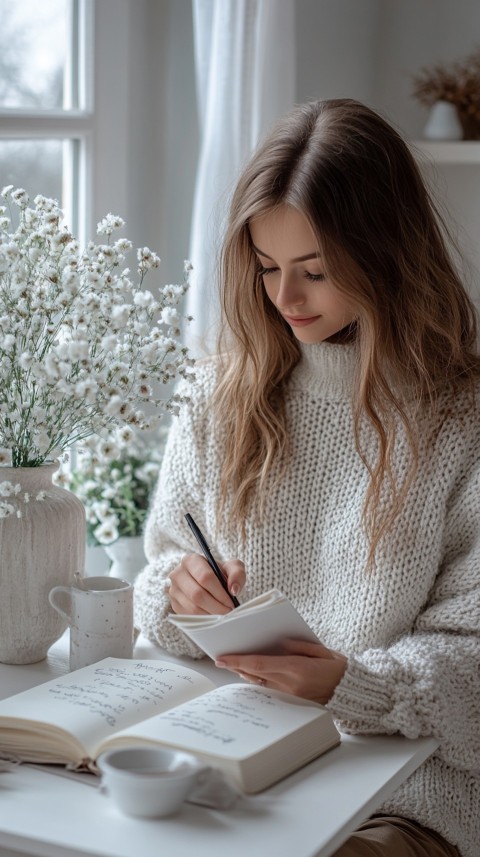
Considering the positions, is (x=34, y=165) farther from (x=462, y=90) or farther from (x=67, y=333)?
(x=462, y=90)

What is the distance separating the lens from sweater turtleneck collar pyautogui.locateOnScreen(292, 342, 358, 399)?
4.78 feet

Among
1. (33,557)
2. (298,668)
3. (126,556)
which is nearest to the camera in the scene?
(298,668)

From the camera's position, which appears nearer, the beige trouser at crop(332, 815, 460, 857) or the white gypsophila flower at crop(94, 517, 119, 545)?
the beige trouser at crop(332, 815, 460, 857)

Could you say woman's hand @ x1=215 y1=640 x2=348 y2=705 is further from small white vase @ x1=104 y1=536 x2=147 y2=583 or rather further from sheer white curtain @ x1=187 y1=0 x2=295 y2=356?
sheer white curtain @ x1=187 y1=0 x2=295 y2=356

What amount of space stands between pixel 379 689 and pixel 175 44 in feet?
5.65

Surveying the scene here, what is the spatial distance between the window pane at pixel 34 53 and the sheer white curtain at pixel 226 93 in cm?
30

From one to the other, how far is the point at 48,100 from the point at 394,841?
1.54m

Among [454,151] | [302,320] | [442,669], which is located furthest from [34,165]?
[442,669]

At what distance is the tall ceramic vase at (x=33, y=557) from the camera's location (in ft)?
4.06

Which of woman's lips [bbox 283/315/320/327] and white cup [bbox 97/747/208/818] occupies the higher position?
woman's lips [bbox 283/315/320/327]

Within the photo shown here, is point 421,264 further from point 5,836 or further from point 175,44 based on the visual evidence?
point 175,44

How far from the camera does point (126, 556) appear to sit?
2.13 meters

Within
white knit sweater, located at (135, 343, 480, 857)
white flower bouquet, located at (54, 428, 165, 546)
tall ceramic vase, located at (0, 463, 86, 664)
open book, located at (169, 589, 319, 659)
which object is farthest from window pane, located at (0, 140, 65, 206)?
open book, located at (169, 589, 319, 659)

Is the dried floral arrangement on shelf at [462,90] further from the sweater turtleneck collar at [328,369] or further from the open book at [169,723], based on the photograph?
the open book at [169,723]
